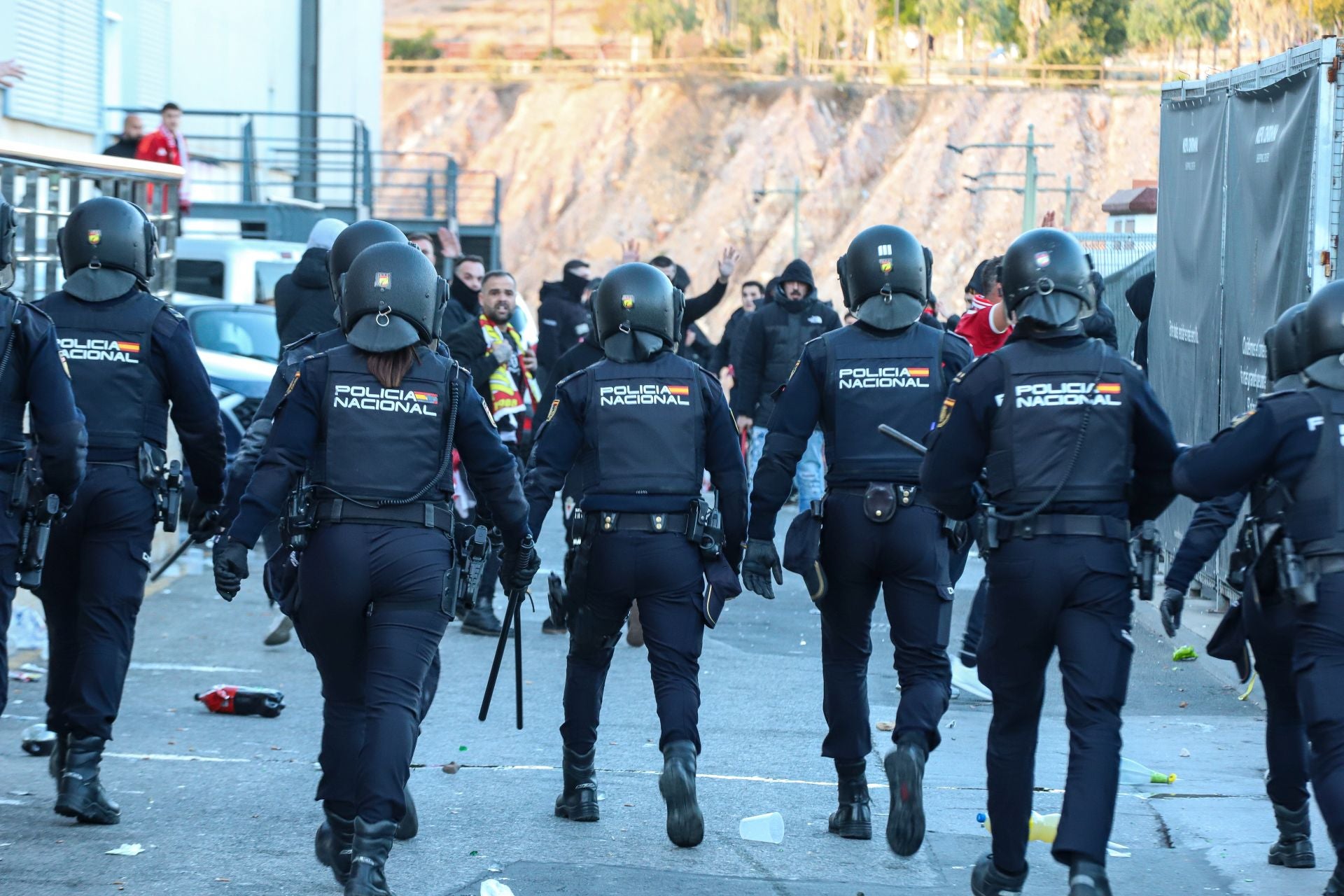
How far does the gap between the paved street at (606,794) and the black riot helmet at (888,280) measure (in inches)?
68.5

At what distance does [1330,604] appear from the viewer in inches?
194

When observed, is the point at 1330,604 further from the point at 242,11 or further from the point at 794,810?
the point at 242,11

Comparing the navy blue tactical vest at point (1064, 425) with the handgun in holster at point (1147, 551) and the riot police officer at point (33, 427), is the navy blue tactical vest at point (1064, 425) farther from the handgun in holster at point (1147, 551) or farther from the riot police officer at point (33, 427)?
the riot police officer at point (33, 427)

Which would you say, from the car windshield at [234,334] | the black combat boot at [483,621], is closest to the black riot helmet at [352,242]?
the black combat boot at [483,621]

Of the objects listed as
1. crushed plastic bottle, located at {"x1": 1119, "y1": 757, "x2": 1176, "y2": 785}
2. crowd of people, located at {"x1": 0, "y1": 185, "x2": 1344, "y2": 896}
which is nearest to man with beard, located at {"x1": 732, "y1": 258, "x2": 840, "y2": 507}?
crushed plastic bottle, located at {"x1": 1119, "y1": 757, "x2": 1176, "y2": 785}

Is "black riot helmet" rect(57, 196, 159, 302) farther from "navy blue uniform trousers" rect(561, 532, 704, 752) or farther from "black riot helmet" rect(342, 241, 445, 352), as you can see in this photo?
"navy blue uniform trousers" rect(561, 532, 704, 752)

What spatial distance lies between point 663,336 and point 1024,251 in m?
1.49

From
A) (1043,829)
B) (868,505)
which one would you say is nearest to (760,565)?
(868,505)

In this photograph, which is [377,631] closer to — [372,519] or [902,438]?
[372,519]

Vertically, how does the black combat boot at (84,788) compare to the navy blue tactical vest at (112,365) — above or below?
below

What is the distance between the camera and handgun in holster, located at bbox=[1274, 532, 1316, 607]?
497 cm

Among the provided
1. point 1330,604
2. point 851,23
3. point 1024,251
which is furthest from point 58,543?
point 851,23

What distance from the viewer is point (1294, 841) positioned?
5719 mm

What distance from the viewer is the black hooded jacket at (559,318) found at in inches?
578
